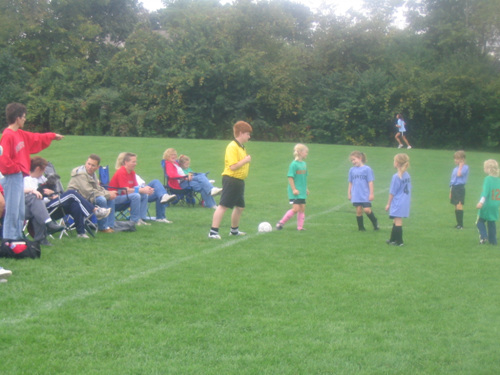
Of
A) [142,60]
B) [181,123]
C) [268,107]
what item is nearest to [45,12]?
[142,60]

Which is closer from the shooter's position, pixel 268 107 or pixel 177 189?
pixel 177 189

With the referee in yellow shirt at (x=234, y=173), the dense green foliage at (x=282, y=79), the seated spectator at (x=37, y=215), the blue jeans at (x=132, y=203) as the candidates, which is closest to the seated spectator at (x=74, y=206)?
the seated spectator at (x=37, y=215)

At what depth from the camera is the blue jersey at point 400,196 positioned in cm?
924

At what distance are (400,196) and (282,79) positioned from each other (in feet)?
93.9

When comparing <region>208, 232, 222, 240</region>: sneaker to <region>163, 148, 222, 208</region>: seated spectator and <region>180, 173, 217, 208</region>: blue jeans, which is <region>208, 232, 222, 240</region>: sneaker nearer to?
<region>163, 148, 222, 208</region>: seated spectator

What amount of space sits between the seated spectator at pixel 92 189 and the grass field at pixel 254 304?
36cm

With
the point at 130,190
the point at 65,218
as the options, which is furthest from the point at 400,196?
the point at 65,218

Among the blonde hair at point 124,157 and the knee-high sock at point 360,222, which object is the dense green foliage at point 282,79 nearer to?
the knee-high sock at point 360,222

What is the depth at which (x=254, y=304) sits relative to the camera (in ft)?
18.7

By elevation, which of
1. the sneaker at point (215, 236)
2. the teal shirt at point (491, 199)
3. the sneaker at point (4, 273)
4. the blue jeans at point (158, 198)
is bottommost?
the sneaker at point (215, 236)

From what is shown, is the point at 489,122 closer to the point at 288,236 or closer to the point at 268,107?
the point at 268,107

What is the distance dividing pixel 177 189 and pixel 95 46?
3157cm

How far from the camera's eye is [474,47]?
37.6m

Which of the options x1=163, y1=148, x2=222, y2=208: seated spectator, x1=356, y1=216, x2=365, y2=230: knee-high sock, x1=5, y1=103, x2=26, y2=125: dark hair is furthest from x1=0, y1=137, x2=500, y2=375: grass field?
x1=163, y1=148, x2=222, y2=208: seated spectator
